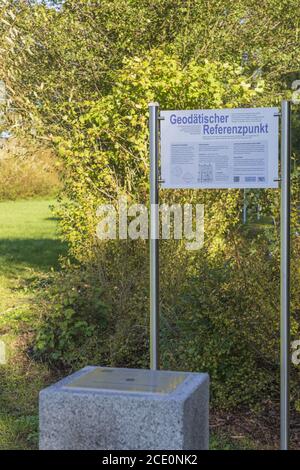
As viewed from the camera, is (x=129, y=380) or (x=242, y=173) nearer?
(x=129, y=380)

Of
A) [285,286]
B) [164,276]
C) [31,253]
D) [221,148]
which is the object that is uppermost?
[221,148]

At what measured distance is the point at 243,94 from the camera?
8039 mm

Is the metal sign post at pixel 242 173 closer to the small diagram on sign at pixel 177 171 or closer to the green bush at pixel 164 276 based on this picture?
the small diagram on sign at pixel 177 171

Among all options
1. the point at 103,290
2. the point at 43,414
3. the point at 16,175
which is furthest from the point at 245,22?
the point at 16,175

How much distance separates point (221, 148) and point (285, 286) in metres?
0.91

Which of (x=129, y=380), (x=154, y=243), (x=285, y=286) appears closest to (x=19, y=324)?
(x=154, y=243)

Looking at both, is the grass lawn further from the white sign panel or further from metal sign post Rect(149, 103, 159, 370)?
the white sign panel

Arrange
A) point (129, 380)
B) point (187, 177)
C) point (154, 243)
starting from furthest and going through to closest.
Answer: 1. point (154, 243)
2. point (187, 177)
3. point (129, 380)

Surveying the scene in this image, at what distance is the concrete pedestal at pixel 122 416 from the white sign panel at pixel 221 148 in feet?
4.98

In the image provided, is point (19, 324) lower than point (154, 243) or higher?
lower

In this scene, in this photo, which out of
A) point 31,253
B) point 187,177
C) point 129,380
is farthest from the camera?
point 31,253

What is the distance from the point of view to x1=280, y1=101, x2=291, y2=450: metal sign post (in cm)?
443

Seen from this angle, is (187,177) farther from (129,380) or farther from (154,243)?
(129,380)

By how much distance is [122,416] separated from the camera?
3408 millimetres
